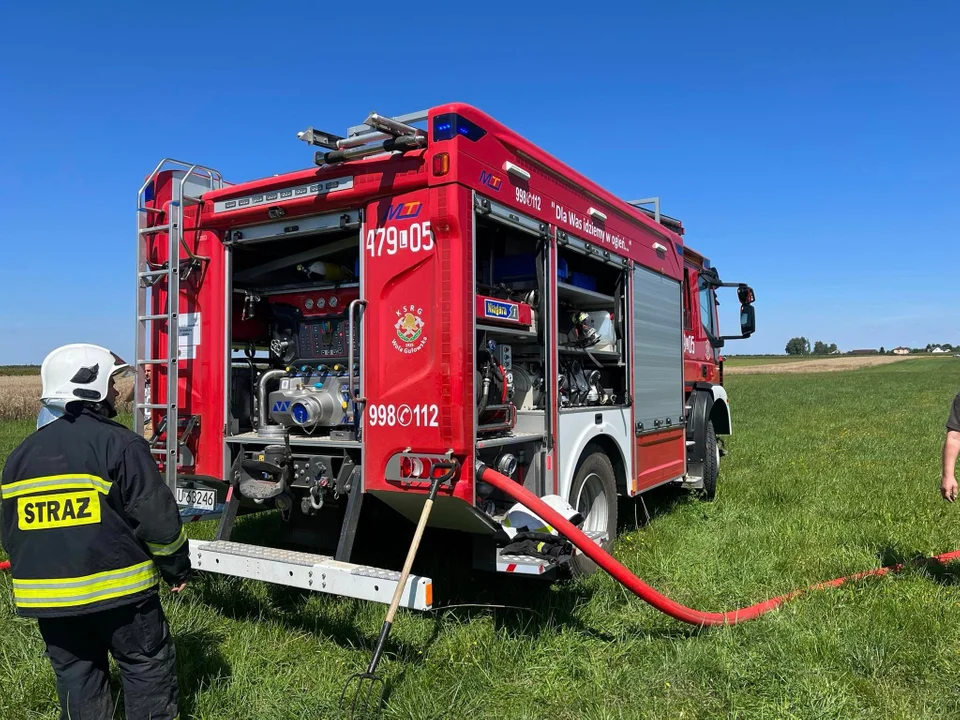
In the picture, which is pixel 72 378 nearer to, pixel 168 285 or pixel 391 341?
pixel 391 341

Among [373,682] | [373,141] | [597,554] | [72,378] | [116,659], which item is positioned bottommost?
[373,682]

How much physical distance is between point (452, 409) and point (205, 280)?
2.07m

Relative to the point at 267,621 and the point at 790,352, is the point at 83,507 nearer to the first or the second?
the point at 267,621

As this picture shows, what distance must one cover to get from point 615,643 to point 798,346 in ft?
490

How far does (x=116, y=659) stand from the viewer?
8.98ft

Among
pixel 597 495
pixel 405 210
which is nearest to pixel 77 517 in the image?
pixel 405 210

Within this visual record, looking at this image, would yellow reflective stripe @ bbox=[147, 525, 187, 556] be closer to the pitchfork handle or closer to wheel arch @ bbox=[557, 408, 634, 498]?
the pitchfork handle

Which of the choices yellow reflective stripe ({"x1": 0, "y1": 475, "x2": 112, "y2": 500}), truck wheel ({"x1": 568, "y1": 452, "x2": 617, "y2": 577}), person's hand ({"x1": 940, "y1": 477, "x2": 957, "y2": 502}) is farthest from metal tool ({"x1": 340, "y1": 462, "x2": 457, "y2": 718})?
person's hand ({"x1": 940, "y1": 477, "x2": 957, "y2": 502})

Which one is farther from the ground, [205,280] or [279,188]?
[279,188]

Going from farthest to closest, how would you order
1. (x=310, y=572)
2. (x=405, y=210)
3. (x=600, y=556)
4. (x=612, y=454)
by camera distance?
1. (x=612, y=454)
2. (x=405, y=210)
3. (x=600, y=556)
4. (x=310, y=572)

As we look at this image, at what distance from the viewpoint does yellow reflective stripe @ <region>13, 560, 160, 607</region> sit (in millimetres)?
2553

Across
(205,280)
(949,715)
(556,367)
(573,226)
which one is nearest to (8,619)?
(205,280)

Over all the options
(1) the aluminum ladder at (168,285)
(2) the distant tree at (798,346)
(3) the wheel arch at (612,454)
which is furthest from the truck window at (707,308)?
(2) the distant tree at (798,346)

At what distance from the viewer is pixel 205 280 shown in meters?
4.85
